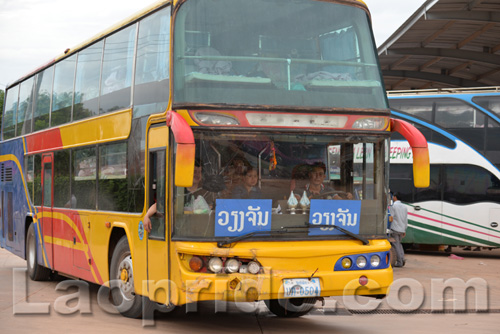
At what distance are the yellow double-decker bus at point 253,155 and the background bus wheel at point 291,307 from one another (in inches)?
61.5

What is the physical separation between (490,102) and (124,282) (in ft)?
47.3

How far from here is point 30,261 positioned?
15.3m

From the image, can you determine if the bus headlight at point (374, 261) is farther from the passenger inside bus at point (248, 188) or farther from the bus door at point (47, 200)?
the bus door at point (47, 200)

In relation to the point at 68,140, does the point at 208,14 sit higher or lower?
higher

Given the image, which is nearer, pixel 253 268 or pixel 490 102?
pixel 253 268

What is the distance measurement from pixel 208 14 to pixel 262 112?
124cm

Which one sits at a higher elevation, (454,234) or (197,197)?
(197,197)

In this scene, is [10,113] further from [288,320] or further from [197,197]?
[197,197]

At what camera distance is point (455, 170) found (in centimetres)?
2225

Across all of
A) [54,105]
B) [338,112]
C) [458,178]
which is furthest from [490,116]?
[338,112]

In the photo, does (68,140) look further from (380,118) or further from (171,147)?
(380,118)

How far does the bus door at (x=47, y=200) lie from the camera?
44.3ft

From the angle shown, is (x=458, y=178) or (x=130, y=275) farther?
(x=458, y=178)

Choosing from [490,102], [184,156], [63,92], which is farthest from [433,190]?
[184,156]
